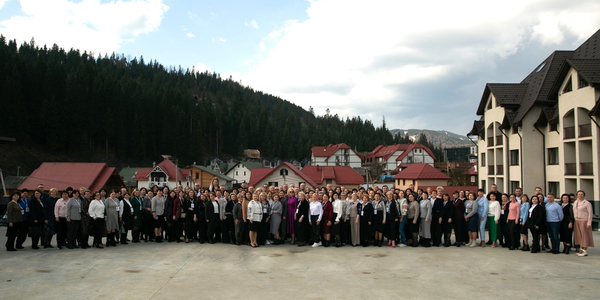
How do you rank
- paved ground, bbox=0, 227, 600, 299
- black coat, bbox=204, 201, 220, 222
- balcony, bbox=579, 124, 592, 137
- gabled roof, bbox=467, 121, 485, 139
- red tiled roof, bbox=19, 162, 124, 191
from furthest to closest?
red tiled roof, bbox=19, 162, 124, 191 < gabled roof, bbox=467, 121, 485, 139 < balcony, bbox=579, 124, 592, 137 < black coat, bbox=204, 201, 220, 222 < paved ground, bbox=0, 227, 600, 299

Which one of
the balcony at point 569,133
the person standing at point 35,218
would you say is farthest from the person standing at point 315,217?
the balcony at point 569,133

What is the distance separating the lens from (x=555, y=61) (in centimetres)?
2759

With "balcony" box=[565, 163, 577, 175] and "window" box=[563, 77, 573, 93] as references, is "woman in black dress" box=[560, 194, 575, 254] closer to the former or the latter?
"balcony" box=[565, 163, 577, 175]

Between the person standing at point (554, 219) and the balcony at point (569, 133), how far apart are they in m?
15.1

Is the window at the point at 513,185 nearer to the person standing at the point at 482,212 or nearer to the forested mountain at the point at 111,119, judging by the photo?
the person standing at the point at 482,212

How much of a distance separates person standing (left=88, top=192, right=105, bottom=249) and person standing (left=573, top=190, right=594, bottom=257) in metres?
13.2

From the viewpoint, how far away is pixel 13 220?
35.9 feet

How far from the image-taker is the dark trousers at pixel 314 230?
1246 cm

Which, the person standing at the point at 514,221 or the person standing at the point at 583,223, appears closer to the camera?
the person standing at the point at 583,223

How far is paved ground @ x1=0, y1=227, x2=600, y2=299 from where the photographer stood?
274 inches

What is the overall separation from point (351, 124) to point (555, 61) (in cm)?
15926

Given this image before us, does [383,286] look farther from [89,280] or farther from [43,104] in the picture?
[43,104]

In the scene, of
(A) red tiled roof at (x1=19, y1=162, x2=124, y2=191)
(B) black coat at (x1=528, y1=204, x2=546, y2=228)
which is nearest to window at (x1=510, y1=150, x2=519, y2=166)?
(B) black coat at (x1=528, y1=204, x2=546, y2=228)

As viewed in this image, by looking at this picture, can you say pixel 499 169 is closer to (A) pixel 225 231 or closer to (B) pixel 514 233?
(B) pixel 514 233
